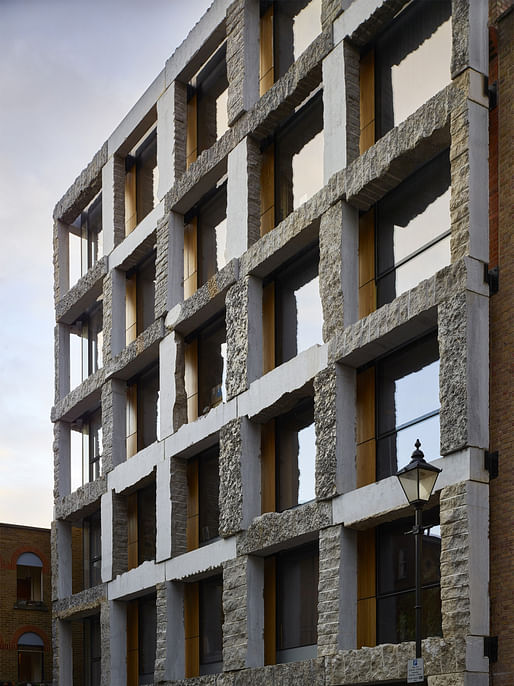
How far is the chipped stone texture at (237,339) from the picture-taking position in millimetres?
26500

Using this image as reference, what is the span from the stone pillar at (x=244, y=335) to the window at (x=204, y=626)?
5017 millimetres

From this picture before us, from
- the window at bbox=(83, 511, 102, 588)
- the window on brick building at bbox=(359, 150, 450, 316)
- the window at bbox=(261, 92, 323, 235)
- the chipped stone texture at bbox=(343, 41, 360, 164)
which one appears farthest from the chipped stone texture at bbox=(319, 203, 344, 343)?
the window at bbox=(83, 511, 102, 588)

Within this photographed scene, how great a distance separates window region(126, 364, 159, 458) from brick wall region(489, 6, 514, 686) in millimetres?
14688

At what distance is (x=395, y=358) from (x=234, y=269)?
6137 mm

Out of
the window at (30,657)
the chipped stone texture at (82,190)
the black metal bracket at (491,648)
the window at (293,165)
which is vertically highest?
the chipped stone texture at (82,190)

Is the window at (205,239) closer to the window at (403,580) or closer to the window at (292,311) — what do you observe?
the window at (292,311)

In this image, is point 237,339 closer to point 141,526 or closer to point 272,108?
point 272,108

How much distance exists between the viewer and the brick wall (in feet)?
61.2

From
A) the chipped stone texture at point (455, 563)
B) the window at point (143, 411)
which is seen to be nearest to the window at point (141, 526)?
the window at point (143, 411)

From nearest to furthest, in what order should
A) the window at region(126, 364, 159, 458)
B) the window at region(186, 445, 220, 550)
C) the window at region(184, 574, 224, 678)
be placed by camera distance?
the window at region(184, 574, 224, 678) → the window at region(186, 445, 220, 550) → the window at region(126, 364, 159, 458)

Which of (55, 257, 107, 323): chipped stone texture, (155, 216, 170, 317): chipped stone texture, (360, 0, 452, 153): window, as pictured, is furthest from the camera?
(55, 257, 107, 323): chipped stone texture

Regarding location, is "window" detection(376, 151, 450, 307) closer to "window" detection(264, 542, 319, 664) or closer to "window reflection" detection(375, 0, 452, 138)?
"window reflection" detection(375, 0, 452, 138)

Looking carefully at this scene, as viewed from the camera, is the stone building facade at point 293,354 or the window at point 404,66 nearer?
the stone building facade at point 293,354

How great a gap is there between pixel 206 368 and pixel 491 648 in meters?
13.2
